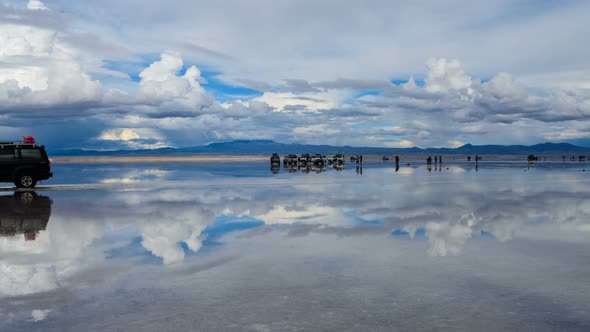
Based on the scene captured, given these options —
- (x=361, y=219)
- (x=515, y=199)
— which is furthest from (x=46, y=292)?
(x=515, y=199)

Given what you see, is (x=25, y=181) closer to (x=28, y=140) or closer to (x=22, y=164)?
(x=22, y=164)

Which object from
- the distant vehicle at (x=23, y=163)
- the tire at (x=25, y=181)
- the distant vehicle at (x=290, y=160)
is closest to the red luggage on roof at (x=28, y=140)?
the distant vehicle at (x=23, y=163)

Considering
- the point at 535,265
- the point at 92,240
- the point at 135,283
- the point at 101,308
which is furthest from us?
the point at 92,240

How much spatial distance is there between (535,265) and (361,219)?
6.70 m

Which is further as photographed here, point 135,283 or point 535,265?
point 535,265

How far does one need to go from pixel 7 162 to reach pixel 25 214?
1248 centimetres

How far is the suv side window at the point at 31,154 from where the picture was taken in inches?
1078

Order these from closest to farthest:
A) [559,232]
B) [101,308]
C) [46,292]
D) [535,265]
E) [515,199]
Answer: [101,308], [46,292], [535,265], [559,232], [515,199]

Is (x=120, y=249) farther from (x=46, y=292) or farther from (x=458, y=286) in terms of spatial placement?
(x=458, y=286)

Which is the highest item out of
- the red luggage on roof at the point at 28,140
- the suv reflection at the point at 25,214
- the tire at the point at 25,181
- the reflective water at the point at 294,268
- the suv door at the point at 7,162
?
the red luggage on roof at the point at 28,140

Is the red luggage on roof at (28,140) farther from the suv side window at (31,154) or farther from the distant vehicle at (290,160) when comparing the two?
the distant vehicle at (290,160)

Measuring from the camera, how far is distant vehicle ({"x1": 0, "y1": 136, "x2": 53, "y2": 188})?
27.1 metres

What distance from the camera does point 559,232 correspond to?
1327cm

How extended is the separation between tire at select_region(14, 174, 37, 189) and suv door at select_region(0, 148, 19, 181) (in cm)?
47
